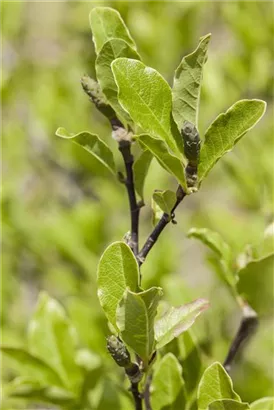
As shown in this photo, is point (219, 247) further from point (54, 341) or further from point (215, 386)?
point (54, 341)

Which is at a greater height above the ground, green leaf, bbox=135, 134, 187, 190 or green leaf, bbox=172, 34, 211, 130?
green leaf, bbox=172, 34, 211, 130

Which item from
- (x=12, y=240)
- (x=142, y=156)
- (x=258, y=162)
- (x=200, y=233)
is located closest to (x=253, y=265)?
(x=200, y=233)

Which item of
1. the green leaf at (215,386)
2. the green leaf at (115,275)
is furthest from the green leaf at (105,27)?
the green leaf at (215,386)

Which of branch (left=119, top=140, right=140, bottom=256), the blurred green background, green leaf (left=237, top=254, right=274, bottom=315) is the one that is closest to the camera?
branch (left=119, top=140, right=140, bottom=256)

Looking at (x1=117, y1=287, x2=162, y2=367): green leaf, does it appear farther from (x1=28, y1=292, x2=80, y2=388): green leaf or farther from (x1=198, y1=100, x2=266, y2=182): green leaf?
(x1=28, y1=292, x2=80, y2=388): green leaf

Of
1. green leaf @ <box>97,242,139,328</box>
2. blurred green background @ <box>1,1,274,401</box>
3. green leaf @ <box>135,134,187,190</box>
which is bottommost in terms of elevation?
blurred green background @ <box>1,1,274,401</box>

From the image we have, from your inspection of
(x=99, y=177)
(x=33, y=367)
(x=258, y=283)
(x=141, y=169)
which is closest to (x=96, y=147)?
(x=141, y=169)

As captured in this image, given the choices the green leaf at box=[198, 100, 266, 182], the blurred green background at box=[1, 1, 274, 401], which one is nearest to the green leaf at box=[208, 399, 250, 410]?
the green leaf at box=[198, 100, 266, 182]

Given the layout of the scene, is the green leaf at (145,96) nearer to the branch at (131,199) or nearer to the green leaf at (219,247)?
the branch at (131,199)
